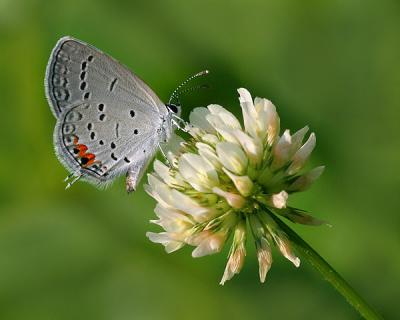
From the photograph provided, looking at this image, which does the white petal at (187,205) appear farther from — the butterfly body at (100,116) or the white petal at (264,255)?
the butterfly body at (100,116)

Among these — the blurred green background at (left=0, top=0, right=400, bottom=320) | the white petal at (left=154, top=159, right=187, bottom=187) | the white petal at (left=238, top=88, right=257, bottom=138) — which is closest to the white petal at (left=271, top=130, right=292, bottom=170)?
the white petal at (left=238, top=88, right=257, bottom=138)

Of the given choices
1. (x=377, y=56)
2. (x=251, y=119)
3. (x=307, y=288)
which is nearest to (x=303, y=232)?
(x=307, y=288)

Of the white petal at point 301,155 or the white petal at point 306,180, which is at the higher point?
the white petal at point 301,155

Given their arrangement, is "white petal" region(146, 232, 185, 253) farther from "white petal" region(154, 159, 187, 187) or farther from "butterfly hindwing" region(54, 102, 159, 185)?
"butterfly hindwing" region(54, 102, 159, 185)

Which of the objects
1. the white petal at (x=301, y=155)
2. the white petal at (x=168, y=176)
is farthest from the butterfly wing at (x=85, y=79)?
the white petal at (x=301, y=155)

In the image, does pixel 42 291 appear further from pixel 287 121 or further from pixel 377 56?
pixel 377 56

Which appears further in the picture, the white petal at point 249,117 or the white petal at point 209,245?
the white petal at point 249,117

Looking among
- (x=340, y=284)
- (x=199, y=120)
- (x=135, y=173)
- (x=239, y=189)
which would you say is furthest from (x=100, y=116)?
(x=340, y=284)
